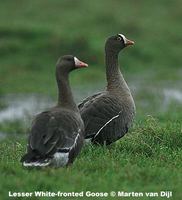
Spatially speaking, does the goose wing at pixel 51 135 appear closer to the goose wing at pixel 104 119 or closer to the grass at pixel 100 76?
the grass at pixel 100 76

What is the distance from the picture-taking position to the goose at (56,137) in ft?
25.5

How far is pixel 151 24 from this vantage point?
115ft

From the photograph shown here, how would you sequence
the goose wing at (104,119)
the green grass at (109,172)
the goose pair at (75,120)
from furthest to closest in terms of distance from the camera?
the goose wing at (104,119) → the goose pair at (75,120) → the green grass at (109,172)

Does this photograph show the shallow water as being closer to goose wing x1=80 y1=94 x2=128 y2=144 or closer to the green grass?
goose wing x1=80 y1=94 x2=128 y2=144

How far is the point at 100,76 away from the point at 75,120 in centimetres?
1807

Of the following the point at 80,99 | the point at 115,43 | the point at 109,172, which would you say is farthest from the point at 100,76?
the point at 109,172

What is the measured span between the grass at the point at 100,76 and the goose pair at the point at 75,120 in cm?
19

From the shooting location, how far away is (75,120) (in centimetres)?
849

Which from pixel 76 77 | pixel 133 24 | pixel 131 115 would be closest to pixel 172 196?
pixel 131 115

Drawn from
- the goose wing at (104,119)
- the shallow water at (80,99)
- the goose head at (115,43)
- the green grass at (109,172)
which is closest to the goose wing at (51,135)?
the green grass at (109,172)

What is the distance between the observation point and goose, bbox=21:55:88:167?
7770 millimetres

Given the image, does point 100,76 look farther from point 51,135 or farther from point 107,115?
point 51,135

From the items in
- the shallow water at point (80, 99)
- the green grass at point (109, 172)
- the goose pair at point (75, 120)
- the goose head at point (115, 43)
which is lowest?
the shallow water at point (80, 99)

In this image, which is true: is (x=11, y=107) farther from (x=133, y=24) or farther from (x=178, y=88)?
(x=133, y=24)
